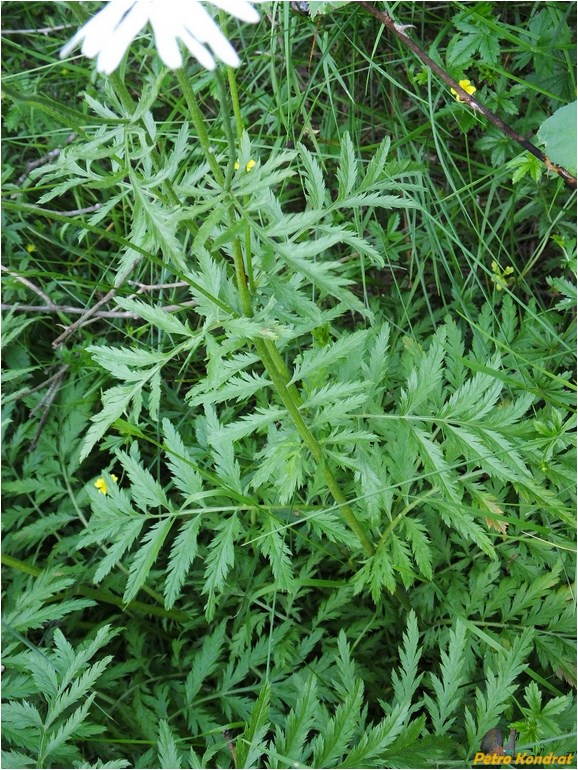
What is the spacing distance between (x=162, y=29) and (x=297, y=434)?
2.82ft

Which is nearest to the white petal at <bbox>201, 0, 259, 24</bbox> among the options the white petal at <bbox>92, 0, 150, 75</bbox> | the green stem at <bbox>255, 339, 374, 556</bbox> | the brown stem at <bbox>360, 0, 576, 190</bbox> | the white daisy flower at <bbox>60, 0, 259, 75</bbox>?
the white daisy flower at <bbox>60, 0, 259, 75</bbox>

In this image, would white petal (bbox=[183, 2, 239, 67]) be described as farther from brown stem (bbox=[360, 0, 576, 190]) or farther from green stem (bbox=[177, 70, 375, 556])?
brown stem (bbox=[360, 0, 576, 190])

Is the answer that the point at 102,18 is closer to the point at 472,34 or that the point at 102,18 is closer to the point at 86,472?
the point at 472,34

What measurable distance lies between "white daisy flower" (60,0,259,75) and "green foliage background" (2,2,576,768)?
79 millimetres

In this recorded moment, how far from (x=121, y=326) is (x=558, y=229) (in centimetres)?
152

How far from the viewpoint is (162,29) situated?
945 mm

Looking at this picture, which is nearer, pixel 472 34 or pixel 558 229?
pixel 472 34

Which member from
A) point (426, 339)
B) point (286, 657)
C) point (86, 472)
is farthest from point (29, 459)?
point (426, 339)

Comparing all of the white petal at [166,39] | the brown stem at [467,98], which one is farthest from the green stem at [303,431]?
the brown stem at [467,98]

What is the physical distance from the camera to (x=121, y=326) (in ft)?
7.86

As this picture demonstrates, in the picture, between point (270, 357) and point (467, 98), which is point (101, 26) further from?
point (467, 98)

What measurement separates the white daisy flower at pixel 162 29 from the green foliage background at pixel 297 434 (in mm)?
79

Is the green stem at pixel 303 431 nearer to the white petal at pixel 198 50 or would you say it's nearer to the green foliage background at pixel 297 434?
the green foliage background at pixel 297 434

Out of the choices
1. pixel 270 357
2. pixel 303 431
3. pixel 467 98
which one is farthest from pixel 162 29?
pixel 467 98
